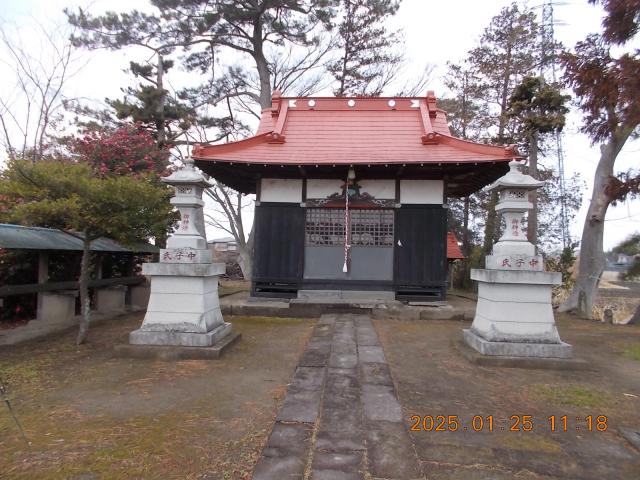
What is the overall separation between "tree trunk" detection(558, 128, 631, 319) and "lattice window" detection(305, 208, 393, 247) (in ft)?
18.9

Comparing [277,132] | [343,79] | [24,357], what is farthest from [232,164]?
[343,79]

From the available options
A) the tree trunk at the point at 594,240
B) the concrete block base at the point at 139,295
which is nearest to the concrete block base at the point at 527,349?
the tree trunk at the point at 594,240

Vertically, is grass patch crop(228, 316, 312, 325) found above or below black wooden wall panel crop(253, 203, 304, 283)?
below

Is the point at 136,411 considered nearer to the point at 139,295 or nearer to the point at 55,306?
the point at 55,306

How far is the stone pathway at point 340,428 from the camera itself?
248 cm

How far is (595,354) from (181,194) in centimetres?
701

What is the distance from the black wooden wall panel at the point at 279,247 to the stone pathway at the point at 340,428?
4624mm

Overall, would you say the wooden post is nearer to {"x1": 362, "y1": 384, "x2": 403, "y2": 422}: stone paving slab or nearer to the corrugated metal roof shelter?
the corrugated metal roof shelter

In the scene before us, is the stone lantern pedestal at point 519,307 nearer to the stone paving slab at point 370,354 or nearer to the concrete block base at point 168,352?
the stone paving slab at point 370,354

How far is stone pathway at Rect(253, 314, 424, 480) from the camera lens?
2.48m

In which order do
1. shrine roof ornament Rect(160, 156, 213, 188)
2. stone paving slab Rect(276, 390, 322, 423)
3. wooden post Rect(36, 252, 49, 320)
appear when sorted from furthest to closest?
wooden post Rect(36, 252, 49, 320) < shrine roof ornament Rect(160, 156, 213, 188) < stone paving slab Rect(276, 390, 322, 423)

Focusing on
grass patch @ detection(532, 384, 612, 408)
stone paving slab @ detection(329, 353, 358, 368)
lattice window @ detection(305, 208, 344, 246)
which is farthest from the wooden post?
grass patch @ detection(532, 384, 612, 408)

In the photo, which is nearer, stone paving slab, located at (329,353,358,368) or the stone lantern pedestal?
stone paving slab, located at (329,353,358,368)

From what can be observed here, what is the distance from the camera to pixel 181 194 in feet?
19.1
